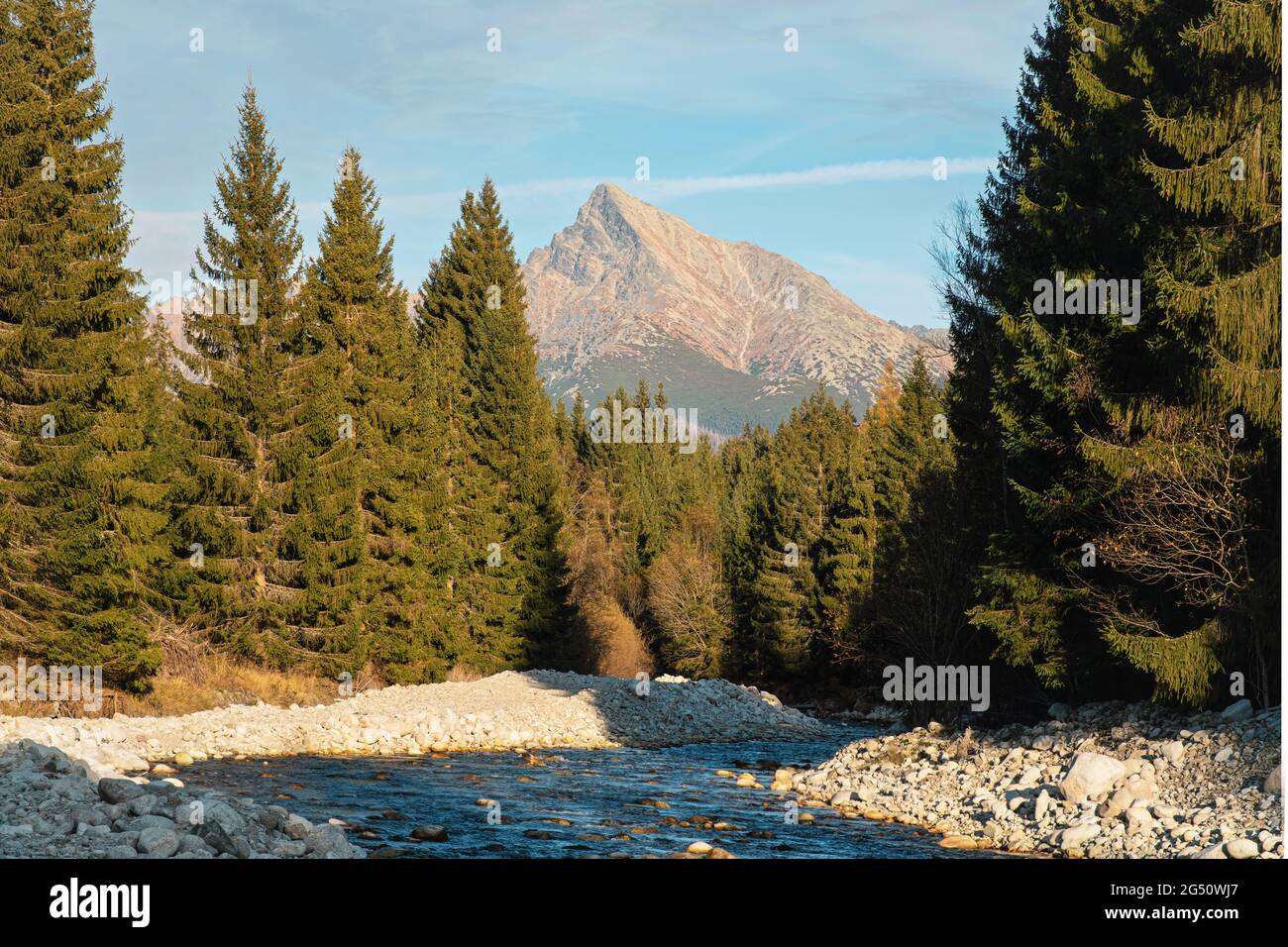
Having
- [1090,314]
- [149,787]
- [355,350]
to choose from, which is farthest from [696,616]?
[149,787]

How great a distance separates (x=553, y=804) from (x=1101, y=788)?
8.83 meters

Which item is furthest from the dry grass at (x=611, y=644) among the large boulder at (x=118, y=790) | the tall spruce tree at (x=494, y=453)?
the large boulder at (x=118, y=790)

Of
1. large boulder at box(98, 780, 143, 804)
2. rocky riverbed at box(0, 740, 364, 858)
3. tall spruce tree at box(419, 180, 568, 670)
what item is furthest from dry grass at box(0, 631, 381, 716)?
large boulder at box(98, 780, 143, 804)

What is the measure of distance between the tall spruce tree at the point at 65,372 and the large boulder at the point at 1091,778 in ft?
67.3

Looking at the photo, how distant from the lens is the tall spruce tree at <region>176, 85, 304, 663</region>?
32.0m

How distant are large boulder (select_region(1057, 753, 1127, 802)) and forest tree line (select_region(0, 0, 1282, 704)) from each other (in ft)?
5.84

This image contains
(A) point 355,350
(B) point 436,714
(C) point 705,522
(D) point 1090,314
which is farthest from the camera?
(C) point 705,522

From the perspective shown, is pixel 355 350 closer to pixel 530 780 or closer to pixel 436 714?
pixel 436 714

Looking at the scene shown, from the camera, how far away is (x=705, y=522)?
67438 mm

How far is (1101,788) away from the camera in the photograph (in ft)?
52.2

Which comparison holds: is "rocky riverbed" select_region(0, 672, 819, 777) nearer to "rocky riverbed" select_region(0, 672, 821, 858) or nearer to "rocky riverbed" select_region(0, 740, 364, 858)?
"rocky riverbed" select_region(0, 672, 821, 858)

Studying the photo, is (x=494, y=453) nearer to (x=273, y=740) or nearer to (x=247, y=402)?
(x=247, y=402)

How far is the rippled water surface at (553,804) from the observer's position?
15.6 m
